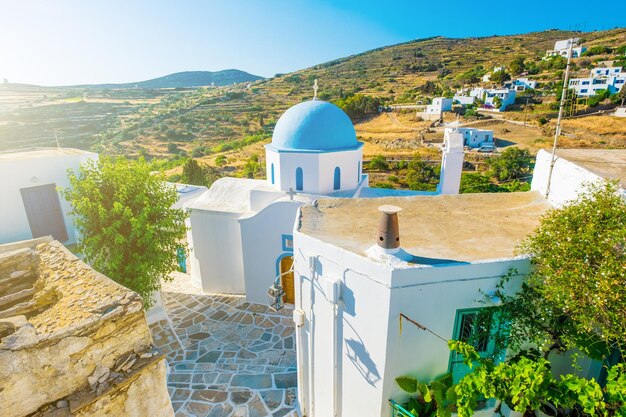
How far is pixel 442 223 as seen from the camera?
720cm

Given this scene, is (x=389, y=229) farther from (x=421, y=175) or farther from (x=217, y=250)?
(x=421, y=175)

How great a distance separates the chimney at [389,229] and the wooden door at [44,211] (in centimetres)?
1122

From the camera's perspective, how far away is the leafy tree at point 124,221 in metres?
9.12

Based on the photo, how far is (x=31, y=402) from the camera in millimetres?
4785

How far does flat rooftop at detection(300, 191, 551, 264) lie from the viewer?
596 cm

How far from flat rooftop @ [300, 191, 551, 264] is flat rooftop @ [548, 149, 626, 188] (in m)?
1.14

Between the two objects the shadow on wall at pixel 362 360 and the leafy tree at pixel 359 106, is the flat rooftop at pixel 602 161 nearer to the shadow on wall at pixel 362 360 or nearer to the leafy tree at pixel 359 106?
the shadow on wall at pixel 362 360

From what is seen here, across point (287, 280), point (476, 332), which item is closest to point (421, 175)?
point (287, 280)

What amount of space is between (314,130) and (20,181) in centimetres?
931

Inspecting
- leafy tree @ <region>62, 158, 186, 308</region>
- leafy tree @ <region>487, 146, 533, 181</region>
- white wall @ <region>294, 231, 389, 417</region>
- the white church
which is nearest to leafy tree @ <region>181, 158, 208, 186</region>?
leafy tree @ <region>62, 158, 186, 308</region>

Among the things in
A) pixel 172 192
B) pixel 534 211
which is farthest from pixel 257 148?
pixel 534 211

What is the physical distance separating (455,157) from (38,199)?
13.3 meters

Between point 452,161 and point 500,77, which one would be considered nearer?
point 452,161

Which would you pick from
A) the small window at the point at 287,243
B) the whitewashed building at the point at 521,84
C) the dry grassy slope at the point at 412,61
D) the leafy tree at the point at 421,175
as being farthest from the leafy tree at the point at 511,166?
the dry grassy slope at the point at 412,61
